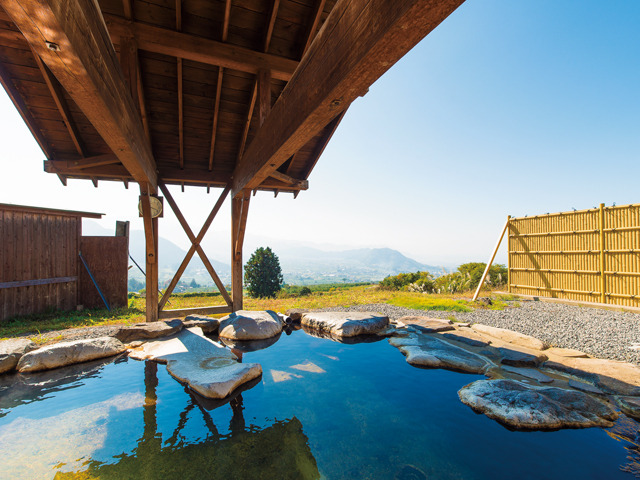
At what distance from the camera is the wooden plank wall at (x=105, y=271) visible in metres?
7.77

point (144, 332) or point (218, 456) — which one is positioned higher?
point (144, 332)

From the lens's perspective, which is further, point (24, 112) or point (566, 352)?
point (24, 112)

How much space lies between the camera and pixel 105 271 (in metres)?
7.98

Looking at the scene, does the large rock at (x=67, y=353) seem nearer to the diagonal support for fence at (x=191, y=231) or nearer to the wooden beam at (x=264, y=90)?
the diagonal support for fence at (x=191, y=231)

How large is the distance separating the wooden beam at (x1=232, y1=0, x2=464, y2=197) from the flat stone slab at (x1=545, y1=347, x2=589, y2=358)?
15.4 ft

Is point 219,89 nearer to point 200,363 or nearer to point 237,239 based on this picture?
point 237,239

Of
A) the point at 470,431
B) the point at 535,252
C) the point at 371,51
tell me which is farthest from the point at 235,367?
the point at 535,252

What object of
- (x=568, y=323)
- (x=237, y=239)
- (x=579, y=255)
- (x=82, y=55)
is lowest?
(x=568, y=323)

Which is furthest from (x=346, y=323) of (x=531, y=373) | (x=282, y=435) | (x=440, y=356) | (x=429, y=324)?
(x=282, y=435)

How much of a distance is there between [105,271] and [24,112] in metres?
4.90

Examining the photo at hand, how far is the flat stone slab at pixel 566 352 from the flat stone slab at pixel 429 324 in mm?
1539

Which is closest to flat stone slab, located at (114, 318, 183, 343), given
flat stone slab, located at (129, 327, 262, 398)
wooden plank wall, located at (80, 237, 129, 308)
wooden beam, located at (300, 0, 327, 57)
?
flat stone slab, located at (129, 327, 262, 398)

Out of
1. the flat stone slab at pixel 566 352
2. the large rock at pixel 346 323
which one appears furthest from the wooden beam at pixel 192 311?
the flat stone slab at pixel 566 352

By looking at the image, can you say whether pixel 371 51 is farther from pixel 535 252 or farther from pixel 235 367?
pixel 535 252
